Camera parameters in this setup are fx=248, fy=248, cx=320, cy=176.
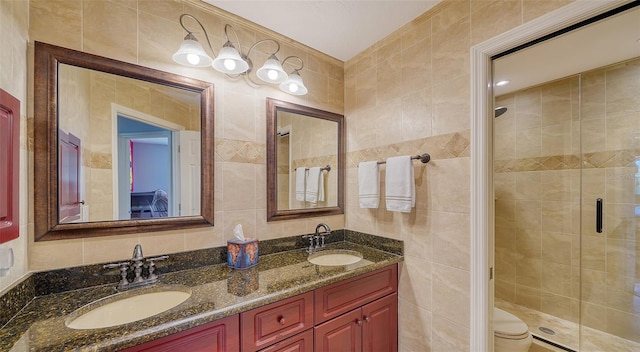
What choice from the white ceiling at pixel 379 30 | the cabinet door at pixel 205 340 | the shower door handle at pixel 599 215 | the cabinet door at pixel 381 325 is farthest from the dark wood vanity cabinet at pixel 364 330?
the shower door handle at pixel 599 215

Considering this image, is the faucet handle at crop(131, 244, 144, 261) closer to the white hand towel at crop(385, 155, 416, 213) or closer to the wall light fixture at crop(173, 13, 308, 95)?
the wall light fixture at crop(173, 13, 308, 95)

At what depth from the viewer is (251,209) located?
1.61m

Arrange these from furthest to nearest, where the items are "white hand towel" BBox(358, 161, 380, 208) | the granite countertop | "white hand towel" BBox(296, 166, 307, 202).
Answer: "white hand towel" BBox(296, 166, 307, 202), "white hand towel" BBox(358, 161, 380, 208), the granite countertop

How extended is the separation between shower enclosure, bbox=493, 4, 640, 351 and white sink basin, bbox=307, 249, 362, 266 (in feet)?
4.61

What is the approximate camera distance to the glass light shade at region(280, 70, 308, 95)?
1.68 meters

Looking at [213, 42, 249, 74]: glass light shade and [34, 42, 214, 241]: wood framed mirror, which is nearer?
[34, 42, 214, 241]: wood framed mirror

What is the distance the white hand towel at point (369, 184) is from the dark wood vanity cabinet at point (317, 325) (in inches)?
17.5

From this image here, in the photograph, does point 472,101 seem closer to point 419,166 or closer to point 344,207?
point 419,166

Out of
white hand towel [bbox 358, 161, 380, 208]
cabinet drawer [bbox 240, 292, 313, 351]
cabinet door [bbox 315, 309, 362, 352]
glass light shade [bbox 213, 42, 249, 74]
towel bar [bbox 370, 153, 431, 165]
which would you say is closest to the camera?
cabinet drawer [bbox 240, 292, 313, 351]

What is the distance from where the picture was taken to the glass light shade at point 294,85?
1.68 meters

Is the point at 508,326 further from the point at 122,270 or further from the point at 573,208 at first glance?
the point at 122,270

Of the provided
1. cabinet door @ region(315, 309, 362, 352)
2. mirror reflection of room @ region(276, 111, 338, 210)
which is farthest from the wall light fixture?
cabinet door @ region(315, 309, 362, 352)

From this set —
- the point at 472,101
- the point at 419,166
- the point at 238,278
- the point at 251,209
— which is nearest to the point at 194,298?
the point at 238,278

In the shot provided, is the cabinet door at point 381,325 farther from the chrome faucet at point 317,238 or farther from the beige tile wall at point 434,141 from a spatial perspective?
the chrome faucet at point 317,238
